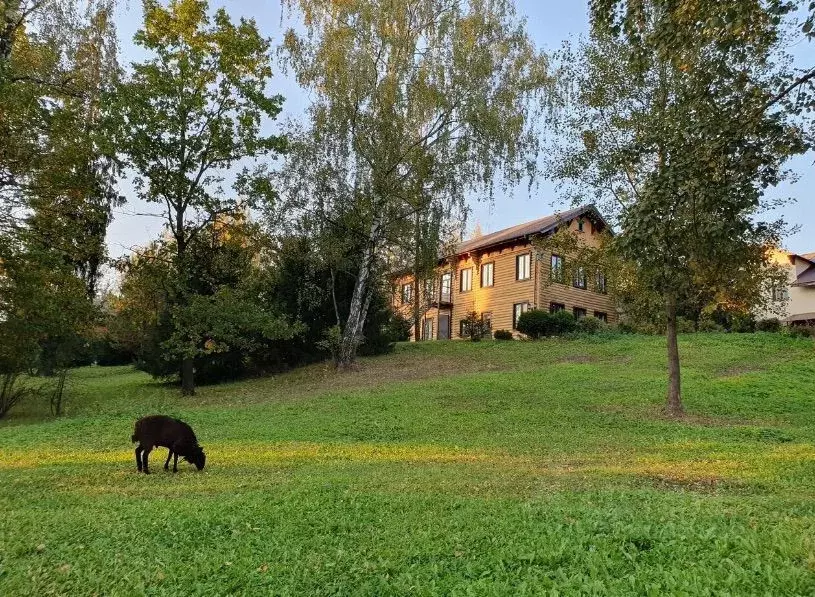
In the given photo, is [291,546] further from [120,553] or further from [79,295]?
[79,295]

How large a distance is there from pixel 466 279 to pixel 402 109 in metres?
19.8

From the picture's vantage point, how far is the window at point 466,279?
143 feet

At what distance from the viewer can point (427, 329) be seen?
156 feet

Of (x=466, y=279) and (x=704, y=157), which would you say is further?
(x=466, y=279)

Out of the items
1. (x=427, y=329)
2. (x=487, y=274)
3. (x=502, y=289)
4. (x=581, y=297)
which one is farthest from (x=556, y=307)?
(x=427, y=329)

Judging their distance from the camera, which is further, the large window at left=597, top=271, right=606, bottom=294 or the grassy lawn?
the large window at left=597, top=271, right=606, bottom=294

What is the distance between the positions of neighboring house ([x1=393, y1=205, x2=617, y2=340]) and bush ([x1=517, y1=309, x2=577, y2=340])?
1.82m

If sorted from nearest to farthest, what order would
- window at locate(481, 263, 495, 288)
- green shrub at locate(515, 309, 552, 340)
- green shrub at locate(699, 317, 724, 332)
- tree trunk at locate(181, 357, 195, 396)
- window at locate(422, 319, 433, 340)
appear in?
tree trunk at locate(181, 357, 195, 396) → green shrub at locate(699, 317, 724, 332) → green shrub at locate(515, 309, 552, 340) → window at locate(481, 263, 495, 288) → window at locate(422, 319, 433, 340)

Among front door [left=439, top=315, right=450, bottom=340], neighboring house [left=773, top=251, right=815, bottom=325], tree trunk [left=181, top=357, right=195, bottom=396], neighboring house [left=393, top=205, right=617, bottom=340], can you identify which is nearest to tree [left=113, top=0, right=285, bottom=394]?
tree trunk [left=181, top=357, right=195, bottom=396]

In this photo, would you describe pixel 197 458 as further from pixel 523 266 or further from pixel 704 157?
pixel 523 266

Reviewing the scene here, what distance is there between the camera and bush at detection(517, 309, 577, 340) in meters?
34.6

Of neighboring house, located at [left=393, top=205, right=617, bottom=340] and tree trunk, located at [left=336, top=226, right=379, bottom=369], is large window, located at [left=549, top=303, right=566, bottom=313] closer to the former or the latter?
neighboring house, located at [left=393, top=205, right=617, bottom=340]

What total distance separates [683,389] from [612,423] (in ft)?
19.6

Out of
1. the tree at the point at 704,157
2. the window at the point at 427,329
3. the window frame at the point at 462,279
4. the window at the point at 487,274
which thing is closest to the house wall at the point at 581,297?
the window at the point at 487,274
